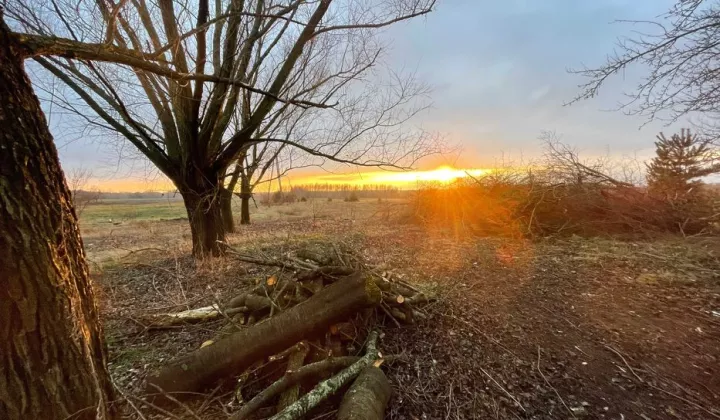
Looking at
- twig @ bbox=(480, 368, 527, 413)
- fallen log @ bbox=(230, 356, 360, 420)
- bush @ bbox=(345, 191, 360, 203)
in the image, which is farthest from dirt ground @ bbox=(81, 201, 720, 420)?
bush @ bbox=(345, 191, 360, 203)

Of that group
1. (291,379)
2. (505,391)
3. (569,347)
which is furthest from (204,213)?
(569,347)

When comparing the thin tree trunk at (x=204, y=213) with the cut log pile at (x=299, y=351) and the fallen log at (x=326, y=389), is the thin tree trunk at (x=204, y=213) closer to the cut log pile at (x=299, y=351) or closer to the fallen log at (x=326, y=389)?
the cut log pile at (x=299, y=351)

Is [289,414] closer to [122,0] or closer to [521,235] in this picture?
[122,0]

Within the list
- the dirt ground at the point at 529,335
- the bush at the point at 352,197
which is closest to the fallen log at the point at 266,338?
the dirt ground at the point at 529,335

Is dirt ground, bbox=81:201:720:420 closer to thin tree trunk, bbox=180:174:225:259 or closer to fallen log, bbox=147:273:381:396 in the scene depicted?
fallen log, bbox=147:273:381:396

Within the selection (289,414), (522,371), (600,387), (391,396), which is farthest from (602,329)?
(289,414)

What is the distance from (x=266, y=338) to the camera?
262cm

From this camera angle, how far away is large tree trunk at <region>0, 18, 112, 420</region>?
1493 mm

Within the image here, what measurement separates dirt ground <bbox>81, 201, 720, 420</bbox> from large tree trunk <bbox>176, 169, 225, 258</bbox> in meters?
0.42

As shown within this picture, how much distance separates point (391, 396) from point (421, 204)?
9238 millimetres

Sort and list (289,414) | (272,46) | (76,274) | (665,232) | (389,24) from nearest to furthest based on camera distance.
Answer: (76,274) → (289,414) → (389,24) → (272,46) → (665,232)

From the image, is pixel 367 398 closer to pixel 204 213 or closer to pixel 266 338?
pixel 266 338

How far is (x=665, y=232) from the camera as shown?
308 inches

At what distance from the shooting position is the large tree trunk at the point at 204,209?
580 centimetres
